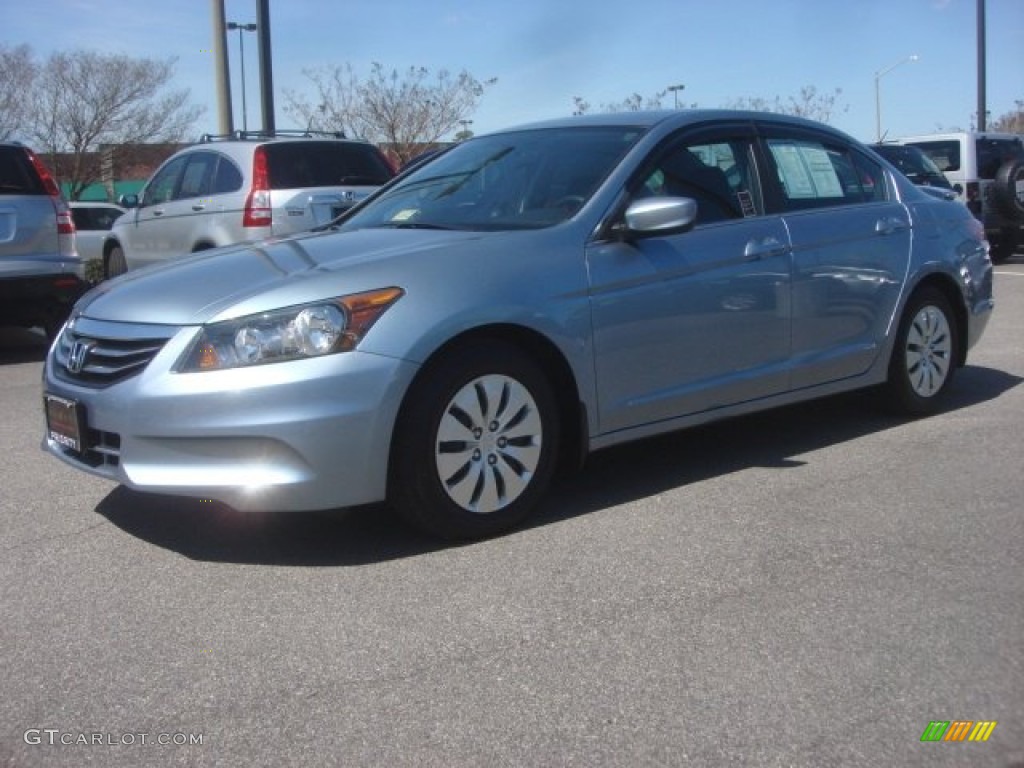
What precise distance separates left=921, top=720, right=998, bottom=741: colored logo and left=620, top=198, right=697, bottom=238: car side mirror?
2.33 metres

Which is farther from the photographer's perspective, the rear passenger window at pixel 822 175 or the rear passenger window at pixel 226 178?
the rear passenger window at pixel 226 178

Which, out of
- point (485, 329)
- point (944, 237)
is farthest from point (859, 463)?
point (485, 329)

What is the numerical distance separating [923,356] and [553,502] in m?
2.55

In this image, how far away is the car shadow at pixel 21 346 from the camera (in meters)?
9.73

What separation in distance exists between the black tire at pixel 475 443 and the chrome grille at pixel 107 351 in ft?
3.09

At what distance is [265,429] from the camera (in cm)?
389

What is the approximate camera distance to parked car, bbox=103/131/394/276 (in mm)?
9352

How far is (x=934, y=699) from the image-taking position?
10.1 ft

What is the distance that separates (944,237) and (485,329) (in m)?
3.26

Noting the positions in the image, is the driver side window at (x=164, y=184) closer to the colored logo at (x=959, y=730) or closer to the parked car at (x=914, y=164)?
the parked car at (x=914, y=164)

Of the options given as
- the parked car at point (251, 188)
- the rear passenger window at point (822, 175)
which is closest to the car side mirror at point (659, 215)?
the rear passenger window at point (822, 175)

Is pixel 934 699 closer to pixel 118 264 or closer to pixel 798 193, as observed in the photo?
pixel 798 193

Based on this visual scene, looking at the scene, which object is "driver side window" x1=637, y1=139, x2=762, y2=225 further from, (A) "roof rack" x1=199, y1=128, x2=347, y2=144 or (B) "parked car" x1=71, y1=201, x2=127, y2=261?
(B) "parked car" x1=71, y1=201, x2=127, y2=261

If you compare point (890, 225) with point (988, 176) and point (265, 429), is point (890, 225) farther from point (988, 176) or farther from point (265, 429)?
point (988, 176)
